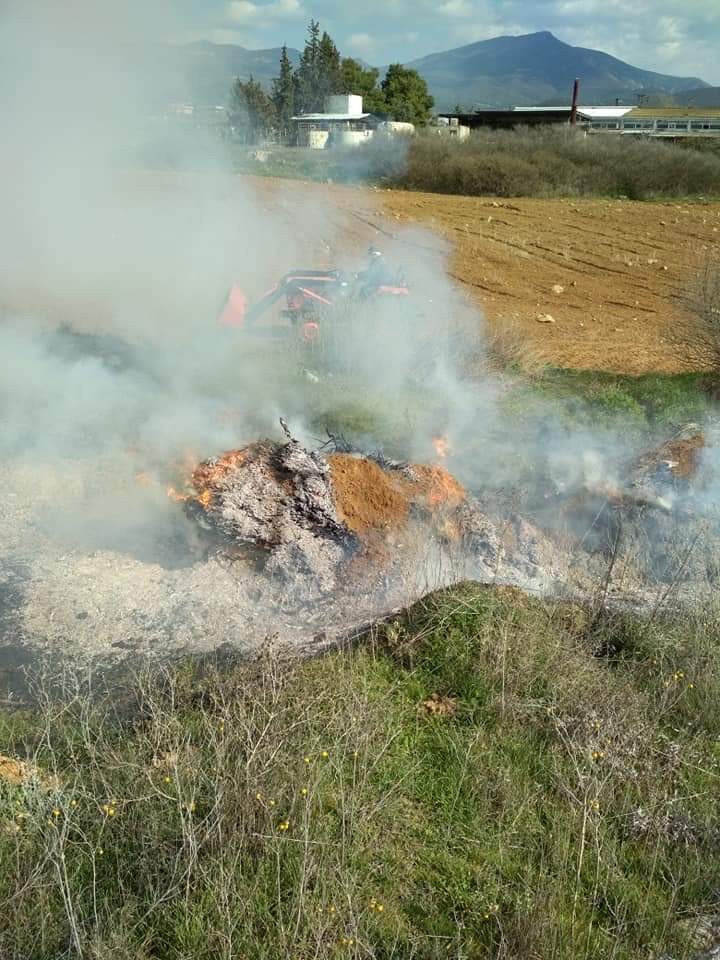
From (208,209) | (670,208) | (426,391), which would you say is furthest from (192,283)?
(670,208)

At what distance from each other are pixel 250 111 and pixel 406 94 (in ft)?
115

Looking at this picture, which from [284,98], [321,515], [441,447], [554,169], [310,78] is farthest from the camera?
[310,78]

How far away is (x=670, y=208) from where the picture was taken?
2617 centimetres

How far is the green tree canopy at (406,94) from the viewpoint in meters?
42.3

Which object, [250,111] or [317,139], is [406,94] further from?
[250,111]

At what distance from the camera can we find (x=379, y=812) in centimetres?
338

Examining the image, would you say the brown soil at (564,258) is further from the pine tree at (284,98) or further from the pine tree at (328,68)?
the pine tree at (328,68)

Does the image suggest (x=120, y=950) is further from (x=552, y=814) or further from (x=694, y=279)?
(x=694, y=279)

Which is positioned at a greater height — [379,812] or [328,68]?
[328,68]

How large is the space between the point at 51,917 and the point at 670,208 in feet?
Result: 92.6

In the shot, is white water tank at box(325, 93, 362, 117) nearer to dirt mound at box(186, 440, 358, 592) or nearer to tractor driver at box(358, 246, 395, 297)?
tractor driver at box(358, 246, 395, 297)

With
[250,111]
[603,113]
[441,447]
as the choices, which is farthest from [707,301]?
[603,113]

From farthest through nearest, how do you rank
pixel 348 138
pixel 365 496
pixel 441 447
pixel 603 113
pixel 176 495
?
1. pixel 603 113
2. pixel 348 138
3. pixel 441 447
4. pixel 176 495
5. pixel 365 496

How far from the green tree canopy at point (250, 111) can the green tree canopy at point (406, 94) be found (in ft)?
94.3
